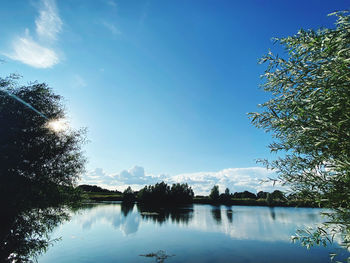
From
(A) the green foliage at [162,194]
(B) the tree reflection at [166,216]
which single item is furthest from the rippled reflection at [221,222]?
(A) the green foliage at [162,194]

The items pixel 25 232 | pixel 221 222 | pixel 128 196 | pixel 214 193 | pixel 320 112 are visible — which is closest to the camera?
pixel 320 112

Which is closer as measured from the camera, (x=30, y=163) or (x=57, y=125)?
(x=30, y=163)

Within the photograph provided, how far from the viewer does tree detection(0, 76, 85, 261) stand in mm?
12211

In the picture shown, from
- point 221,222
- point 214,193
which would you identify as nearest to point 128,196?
point 214,193

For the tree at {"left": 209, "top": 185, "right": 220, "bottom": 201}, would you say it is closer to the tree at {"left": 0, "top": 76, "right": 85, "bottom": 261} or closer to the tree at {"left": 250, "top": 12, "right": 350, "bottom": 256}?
the tree at {"left": 0, "top": 76, "right": 85, "bottom": 261}

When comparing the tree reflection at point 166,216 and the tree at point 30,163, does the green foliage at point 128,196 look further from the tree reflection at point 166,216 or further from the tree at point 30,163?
the tree at point 30,163

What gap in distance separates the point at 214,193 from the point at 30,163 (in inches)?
6253

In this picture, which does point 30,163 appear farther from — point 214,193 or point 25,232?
point 214,193

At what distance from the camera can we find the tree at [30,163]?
12.2 m

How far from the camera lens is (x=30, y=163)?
13672 mm

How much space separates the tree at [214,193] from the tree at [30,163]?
155 metres

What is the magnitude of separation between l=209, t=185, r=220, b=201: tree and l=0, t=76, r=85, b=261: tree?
154517mm

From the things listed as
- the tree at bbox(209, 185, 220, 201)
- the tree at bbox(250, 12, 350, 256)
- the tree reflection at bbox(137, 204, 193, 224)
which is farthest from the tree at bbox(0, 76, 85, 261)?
the tree at bbox(209, 185, 220, 201)

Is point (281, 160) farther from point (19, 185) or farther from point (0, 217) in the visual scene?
point (0, 217)
